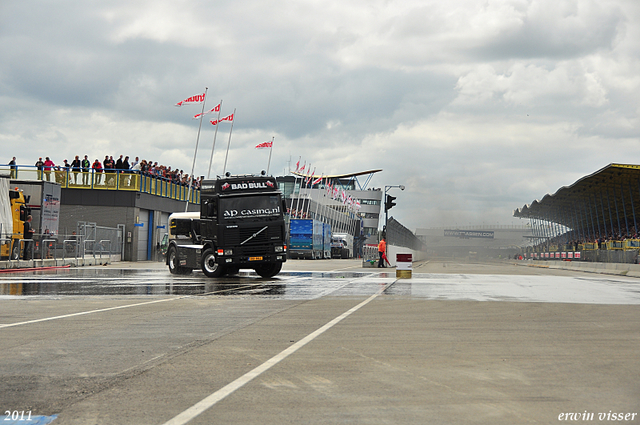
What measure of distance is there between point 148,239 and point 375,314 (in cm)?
3614

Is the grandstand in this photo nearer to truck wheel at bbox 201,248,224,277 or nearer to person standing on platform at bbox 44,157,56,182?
truck wheel at bbox 201,248,224,277

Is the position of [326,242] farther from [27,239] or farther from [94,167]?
[27,239]

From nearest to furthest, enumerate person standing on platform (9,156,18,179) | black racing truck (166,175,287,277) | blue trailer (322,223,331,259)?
black racing truck (166,175,287,277) < person standing on platform (9,156,18,179) < blue trailer (322,223,331,259)

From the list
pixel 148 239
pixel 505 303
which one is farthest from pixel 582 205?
pixel 505 303

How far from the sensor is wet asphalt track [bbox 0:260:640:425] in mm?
4786

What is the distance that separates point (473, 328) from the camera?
9.21 m

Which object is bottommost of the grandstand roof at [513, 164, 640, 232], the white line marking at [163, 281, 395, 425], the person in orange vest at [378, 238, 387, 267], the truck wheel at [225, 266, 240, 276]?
the white line marking at [163, 281, 395, 425]

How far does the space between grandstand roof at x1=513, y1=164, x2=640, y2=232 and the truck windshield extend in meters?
34.0

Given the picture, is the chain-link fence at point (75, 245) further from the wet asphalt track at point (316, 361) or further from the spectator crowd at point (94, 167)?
the wet asphalt track at point (316, 361)

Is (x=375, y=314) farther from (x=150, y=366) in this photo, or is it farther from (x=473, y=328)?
(x=150, y=366)

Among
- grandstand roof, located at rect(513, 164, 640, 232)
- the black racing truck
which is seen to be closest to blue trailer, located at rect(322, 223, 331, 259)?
grandstand roof, located at rect(513, 164, 640, 232)

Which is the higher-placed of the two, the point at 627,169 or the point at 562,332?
the point at 627,169

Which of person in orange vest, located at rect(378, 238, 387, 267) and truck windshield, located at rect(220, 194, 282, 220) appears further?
person in orange vest, located at rect(378, 238, 387, 267)

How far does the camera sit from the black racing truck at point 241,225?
2217cm
